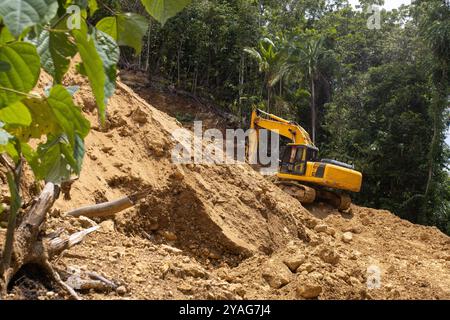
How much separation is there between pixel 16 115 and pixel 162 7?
284 millimetres

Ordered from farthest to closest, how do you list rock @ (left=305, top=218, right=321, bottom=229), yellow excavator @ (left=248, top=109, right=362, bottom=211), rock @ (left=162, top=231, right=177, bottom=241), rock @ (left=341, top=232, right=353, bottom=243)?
1. yellow excavator @ (left=248, top=109, right=362, bottom=211)
2. rock @ (left=341, top=232, right=353, bottom=243)
3. rock @ (left=305, top=218, right=321, bottom=229)
4. rock @ (left=162, top=231, right=177, bottom=241)

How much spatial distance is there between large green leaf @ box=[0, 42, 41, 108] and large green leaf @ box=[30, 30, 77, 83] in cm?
5

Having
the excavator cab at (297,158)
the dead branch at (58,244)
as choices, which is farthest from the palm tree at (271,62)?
the dead branch at (58,244)

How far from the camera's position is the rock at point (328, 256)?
6457 mm

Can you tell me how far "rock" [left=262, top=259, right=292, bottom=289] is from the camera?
5547 millimetres

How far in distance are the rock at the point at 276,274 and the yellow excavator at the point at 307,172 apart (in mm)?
7434

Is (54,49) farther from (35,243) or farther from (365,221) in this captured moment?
(365,221)

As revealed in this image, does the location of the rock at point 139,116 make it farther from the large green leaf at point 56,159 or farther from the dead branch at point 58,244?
the large green leaf at point 56,159

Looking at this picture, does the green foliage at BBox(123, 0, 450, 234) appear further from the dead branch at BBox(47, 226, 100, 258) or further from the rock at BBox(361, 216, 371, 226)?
the dead branch at BBox(47, 226, 100, 258)

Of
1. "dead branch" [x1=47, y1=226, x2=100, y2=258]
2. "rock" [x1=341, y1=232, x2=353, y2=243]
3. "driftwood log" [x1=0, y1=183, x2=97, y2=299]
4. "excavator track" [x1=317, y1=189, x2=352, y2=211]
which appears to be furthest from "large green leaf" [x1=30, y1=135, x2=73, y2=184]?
"excavator track" [x1=317, y1=189, x2=352, y2=211]

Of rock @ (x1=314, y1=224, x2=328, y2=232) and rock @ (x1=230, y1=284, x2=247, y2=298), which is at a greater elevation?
rock @ (x1=230, y1=284, x2=247, y2=298)

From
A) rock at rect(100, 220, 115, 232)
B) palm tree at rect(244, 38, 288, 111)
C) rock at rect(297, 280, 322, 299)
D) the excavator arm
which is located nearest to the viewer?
rock at rect(100, 220, 115, 232)

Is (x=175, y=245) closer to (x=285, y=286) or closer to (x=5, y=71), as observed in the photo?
(x=285, y=286)

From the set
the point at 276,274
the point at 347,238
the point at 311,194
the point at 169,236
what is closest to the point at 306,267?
the point at 276,274
